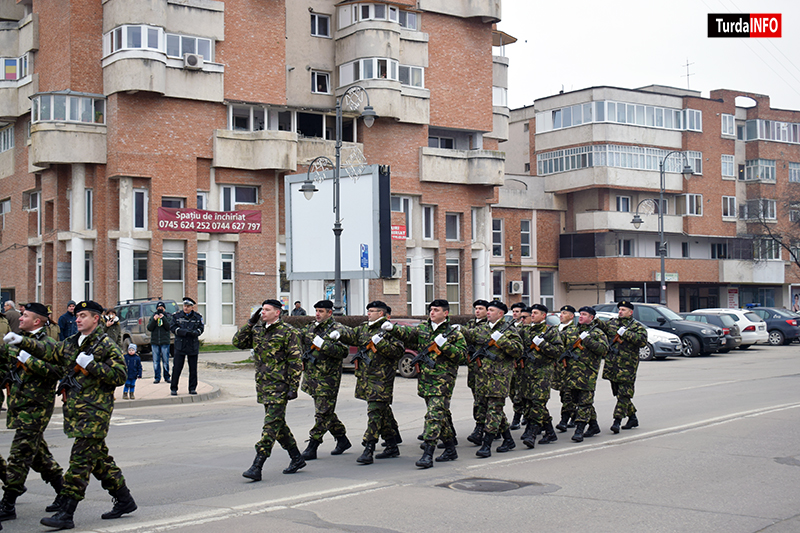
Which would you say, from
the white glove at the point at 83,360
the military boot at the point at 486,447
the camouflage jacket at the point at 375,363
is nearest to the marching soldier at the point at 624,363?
the military boot at the point at 486,447

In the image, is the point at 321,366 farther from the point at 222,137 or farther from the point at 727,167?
the point at 727,167

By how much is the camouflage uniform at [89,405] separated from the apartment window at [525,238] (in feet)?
155

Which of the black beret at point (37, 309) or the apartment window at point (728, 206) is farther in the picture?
the apartment window at point (728, 206)

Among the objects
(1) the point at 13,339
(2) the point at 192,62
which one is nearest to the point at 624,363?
(1) the point at 13,339

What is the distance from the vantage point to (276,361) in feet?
29.8

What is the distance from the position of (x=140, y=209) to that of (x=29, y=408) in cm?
3049

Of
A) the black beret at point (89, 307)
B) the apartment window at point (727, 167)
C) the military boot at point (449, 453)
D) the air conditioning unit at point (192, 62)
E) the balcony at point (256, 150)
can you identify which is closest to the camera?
the black beret at point (89, 307)

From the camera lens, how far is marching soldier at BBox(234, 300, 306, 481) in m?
8.86

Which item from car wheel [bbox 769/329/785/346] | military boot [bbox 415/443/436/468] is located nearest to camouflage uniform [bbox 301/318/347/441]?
military boot [bbox 415/443/436/468]

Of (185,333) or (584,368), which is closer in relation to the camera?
(584,368)

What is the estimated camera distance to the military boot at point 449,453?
32.8ft

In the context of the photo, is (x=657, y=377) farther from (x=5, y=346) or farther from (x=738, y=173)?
(x=738, y=173)

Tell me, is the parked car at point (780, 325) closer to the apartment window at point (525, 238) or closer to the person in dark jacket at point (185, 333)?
the apartment window at point (525, 238)

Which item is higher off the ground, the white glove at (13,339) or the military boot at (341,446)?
the white glove at (13,339)
